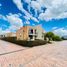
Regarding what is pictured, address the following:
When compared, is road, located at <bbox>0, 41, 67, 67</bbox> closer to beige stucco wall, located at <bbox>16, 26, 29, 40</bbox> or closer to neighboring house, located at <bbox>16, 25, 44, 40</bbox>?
beige stucco wall, located at <bbox>16, 26, 29, 40</bbox>

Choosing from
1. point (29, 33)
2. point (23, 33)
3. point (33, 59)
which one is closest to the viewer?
point (33, 59)

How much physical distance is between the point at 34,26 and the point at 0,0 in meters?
25.7

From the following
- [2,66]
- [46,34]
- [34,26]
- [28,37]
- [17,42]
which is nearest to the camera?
[2,66]

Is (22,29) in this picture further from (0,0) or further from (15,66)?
(15,66)

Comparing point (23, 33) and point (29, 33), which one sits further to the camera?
point (23, 33)

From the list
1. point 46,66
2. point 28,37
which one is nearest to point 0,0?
point 46,66

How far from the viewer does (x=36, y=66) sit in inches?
261

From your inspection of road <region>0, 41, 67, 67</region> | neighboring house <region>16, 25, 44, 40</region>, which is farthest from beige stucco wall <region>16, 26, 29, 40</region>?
road <region>0, 41, 67, 67</region>

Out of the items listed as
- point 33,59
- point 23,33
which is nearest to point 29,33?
point 23,33

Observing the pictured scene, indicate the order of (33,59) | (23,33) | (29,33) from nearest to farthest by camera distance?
1. (33,59)
2. (29,33)
3. (23,33)

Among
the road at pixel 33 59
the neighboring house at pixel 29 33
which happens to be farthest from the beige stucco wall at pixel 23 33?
the road at pixel 33 59

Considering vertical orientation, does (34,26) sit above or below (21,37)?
above

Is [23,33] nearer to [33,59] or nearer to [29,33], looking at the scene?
[29,33]

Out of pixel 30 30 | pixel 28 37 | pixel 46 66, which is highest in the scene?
pixel 30 30
